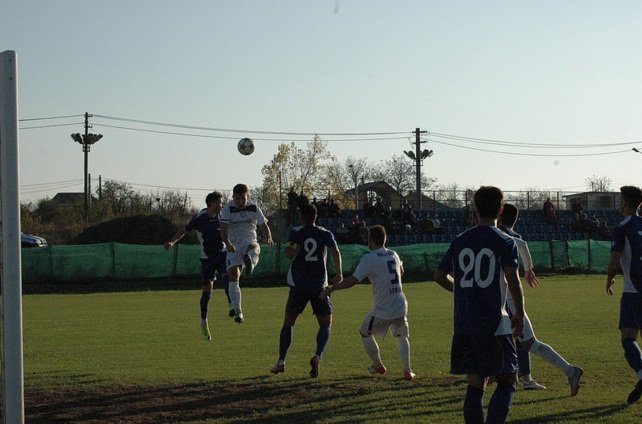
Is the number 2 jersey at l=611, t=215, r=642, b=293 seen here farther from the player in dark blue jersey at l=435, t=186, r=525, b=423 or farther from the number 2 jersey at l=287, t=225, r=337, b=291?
the number 2 jersey at l=287, t=225, r=337, b=291

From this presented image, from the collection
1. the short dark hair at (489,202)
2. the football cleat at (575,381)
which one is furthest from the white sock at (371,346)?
the short dark hair at (489,202)

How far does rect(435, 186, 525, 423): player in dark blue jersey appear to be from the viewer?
6754 millimetres

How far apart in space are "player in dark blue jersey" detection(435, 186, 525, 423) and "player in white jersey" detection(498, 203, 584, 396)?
2.34 meters

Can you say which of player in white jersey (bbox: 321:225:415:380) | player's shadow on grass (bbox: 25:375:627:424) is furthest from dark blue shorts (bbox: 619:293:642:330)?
player in white jersey (bbox: 321:225:415:380)

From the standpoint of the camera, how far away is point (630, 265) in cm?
942

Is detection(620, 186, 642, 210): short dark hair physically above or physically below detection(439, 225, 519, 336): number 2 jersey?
above

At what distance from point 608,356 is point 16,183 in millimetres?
9813

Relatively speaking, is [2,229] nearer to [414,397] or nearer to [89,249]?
[414,397]

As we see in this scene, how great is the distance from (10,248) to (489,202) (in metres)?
3.50

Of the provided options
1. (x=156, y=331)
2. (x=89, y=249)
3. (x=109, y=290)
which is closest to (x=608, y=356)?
(x=156, y=331)

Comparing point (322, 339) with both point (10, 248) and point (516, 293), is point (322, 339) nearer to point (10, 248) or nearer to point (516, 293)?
point (516, 293)

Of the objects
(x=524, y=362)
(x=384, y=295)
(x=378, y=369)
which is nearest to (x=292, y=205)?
(x=378, y=369)

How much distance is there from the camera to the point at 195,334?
17.7 m

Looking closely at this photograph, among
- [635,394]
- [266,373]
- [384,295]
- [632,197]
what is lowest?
[266,373]
